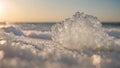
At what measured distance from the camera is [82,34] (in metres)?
59.9

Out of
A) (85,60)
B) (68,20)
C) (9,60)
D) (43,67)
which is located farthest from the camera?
(68,20)

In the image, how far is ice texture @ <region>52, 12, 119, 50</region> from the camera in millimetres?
57875

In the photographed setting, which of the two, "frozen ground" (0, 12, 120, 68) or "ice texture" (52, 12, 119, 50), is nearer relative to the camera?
"frozen ground" (0, 12, 120, 68)

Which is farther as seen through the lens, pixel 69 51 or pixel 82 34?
pixel 82 34

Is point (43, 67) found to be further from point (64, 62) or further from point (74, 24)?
point (74, 24)

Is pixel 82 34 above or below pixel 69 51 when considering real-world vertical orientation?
below

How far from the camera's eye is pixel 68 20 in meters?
57.8

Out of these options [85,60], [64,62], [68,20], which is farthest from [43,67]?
[68,20]

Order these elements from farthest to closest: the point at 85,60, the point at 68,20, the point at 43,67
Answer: the point at 68,20 < the point at 85,60 < the point at 43,67

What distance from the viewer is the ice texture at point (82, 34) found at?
57875mm

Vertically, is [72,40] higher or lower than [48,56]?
lower

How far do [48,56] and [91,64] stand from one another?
5.53m

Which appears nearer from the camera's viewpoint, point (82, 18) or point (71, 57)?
point (71, 57)

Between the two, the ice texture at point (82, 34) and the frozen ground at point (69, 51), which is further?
the ice texture at point (82, 34)
